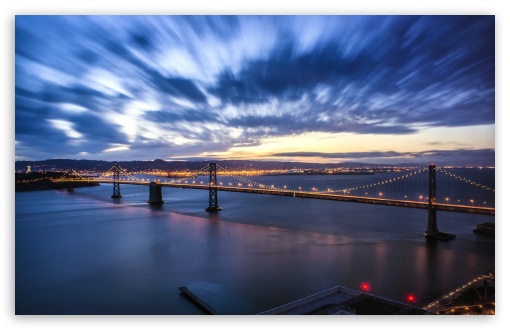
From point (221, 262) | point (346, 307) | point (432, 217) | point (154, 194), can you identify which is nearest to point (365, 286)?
point (346, 307)

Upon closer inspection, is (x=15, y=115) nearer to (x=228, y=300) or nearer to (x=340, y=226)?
(x=228, y=300)

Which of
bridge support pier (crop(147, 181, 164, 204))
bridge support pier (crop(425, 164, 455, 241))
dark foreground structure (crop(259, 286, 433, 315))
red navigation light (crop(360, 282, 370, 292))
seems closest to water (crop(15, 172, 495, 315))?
red navigation light (crop(360, 282, 370, 292))

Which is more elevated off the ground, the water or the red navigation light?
the red navigation light

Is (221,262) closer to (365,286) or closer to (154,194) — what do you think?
(365,286)

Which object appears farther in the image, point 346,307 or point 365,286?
point 365,286

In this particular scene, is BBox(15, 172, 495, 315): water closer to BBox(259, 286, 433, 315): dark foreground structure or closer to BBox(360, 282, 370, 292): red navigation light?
BBox(360, 282, 370, 292): red navigation light

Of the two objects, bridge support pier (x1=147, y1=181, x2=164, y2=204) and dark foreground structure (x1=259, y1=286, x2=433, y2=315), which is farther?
bridge support pier (x1=147, y1=181, x2=164, y2=204)
